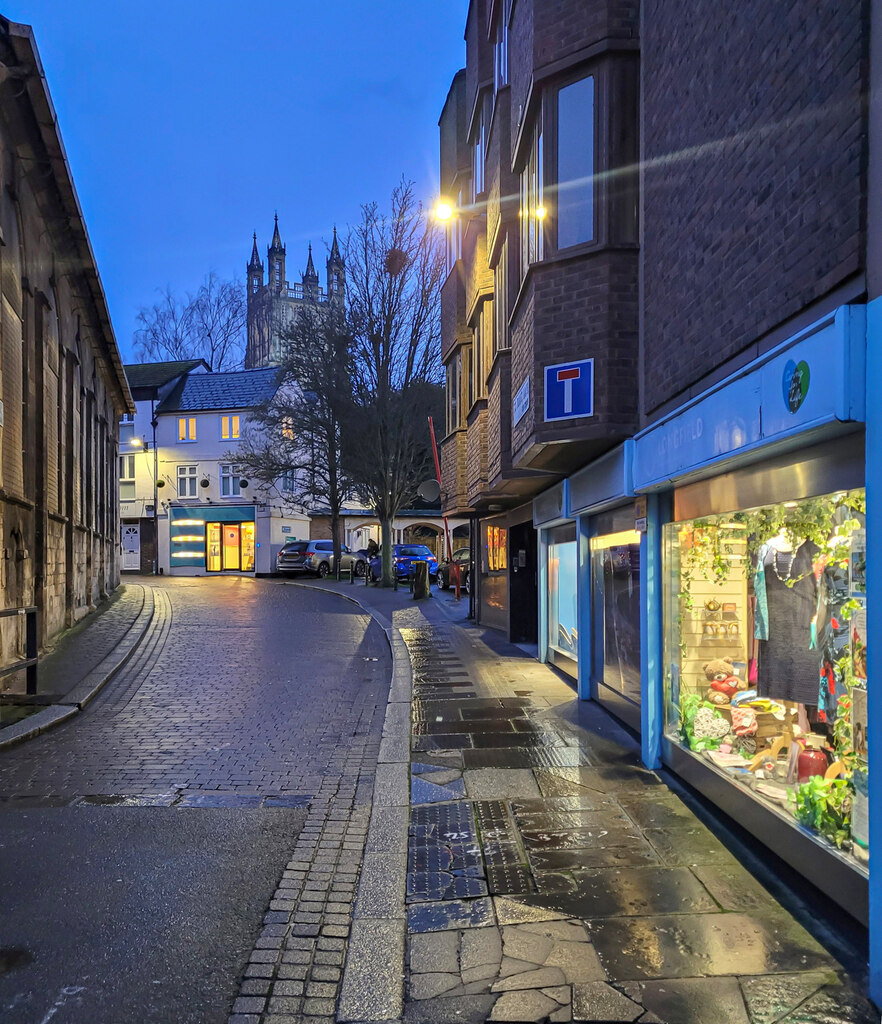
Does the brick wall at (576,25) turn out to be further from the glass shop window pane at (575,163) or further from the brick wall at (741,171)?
the brick wall at (741,171)

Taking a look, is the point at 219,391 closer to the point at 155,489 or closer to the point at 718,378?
the point at 155,489

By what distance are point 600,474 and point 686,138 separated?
319 cm

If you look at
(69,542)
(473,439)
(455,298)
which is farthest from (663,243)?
(69,542)

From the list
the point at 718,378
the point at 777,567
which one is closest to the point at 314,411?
the point at 718,378

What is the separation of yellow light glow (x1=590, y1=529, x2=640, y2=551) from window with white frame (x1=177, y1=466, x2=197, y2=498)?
1520 inches

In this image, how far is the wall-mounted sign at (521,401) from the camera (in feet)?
26.7

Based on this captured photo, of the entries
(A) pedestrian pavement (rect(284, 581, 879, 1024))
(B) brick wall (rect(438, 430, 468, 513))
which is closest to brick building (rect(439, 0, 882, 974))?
(A) pedestrian pavement (rect(284, 581, 879, 1024))

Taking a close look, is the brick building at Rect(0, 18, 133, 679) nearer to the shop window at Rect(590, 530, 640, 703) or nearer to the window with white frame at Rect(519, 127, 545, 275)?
the window with white frame at Rect(519, 127, 545, 275)

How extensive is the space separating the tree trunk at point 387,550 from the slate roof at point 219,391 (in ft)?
55.9

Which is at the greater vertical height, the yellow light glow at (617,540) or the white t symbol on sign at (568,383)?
the white t symbol on sign at (568,383)

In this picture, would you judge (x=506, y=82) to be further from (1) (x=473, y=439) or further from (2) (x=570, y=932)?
(2) (x=570, y=932)

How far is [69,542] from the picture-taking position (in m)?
15.8

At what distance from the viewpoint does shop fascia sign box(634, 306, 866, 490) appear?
10.8 feet

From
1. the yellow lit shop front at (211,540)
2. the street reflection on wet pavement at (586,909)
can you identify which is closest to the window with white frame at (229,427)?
the yellow lit shop front at (211,540)
